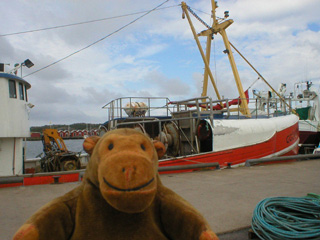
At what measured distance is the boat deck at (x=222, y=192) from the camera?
330 cm

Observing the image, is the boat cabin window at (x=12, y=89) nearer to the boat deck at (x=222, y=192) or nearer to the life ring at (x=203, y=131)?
the boat deck at (x=222, y=192)

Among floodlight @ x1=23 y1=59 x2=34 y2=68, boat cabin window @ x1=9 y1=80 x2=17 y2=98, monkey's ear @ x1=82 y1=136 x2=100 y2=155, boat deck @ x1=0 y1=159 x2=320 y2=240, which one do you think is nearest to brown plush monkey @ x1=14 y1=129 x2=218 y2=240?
monkey's ear @ x1=82 y1=136 x2=100 y2=155

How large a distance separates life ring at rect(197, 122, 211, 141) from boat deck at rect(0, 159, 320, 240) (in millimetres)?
1499

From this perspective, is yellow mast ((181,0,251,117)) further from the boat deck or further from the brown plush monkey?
the brown plush monkey

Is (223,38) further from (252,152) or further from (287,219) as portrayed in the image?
(287,219)

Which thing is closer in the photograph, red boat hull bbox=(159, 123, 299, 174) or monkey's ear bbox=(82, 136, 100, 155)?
monkey's ear bbox=(82, 136, 100, 155)

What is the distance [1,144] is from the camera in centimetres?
875

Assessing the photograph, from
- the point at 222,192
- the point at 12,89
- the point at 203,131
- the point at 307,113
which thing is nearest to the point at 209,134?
the point at 203,131

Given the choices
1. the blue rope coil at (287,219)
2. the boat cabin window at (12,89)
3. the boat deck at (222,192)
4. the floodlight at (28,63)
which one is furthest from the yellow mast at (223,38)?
the blue rope coil at (287,219)

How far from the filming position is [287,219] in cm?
290

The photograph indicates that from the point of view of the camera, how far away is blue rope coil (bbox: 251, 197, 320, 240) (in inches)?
103

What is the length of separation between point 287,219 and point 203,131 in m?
5.80

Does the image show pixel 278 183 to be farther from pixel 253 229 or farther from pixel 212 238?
pixel 212 238

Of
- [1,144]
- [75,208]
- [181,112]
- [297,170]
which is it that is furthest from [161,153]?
[1,144]
